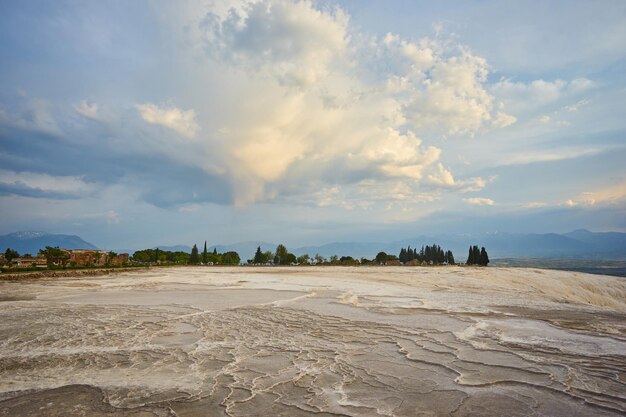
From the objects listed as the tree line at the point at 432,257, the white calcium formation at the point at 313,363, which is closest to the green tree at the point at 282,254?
the tree line at the point at 432,257

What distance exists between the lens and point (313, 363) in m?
7.54

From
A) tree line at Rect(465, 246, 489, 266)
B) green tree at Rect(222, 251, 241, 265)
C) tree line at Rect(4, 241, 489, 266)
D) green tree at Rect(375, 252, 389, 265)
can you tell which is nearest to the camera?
tree line at Rect(465, 246, 489, 266)

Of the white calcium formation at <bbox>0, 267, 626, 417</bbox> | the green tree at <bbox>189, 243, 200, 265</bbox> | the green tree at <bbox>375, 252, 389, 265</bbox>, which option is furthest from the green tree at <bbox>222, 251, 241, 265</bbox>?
the white calcium formation at <bbox>0, 267, 626, 417</bbox>

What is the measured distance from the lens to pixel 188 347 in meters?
8.91

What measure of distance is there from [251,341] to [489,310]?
10704 millimetres

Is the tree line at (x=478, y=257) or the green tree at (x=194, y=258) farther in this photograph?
the green tree at (x=194, y=258)

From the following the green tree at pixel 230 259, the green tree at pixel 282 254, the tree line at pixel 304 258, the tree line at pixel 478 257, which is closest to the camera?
the tree line at pixel 478 257

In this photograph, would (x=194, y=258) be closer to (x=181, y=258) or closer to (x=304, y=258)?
(x=181, y=258)

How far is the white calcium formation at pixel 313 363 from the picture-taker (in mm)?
5387

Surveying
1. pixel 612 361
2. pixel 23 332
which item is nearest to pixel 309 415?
pixel 612 361

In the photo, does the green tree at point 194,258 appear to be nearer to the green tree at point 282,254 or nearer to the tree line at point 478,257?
the green tree at point 282,254

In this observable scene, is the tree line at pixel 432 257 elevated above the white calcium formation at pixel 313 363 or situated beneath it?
elevated above

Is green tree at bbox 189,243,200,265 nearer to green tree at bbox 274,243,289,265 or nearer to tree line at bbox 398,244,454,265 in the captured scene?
green tree at bbox 274,243,289,265

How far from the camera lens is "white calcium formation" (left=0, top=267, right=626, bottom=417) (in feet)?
17.7
